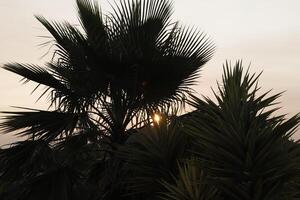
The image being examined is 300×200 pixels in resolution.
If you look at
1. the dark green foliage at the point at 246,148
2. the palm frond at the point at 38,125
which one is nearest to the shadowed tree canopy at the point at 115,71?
the palm frond at the point at 38,125

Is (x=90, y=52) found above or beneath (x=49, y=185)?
above

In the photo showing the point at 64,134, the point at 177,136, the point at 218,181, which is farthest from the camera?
the point at 64,134

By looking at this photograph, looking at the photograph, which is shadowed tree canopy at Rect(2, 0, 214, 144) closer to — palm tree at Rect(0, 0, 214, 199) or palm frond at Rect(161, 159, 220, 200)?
palm tree at Rect(0, 0, 214, 199)

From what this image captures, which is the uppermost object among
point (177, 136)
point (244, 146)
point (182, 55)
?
point (182, 55)

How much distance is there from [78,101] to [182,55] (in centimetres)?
149

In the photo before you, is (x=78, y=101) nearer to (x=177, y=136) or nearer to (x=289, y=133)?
(x=177, y=136)

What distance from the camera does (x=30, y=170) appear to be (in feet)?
18.6

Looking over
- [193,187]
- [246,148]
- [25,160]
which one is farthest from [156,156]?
[25,160]

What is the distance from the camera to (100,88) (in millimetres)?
6066

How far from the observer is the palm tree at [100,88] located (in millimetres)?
5812

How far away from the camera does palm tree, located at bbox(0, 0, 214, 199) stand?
5.81 meters

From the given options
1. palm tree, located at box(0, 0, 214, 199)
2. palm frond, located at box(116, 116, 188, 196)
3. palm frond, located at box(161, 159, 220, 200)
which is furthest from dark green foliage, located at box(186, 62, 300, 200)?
palm tree, located at box(0, 0, 214, 199)

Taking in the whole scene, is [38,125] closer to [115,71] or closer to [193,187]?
[115,71]

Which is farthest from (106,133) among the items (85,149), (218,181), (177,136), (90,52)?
(218,181)
